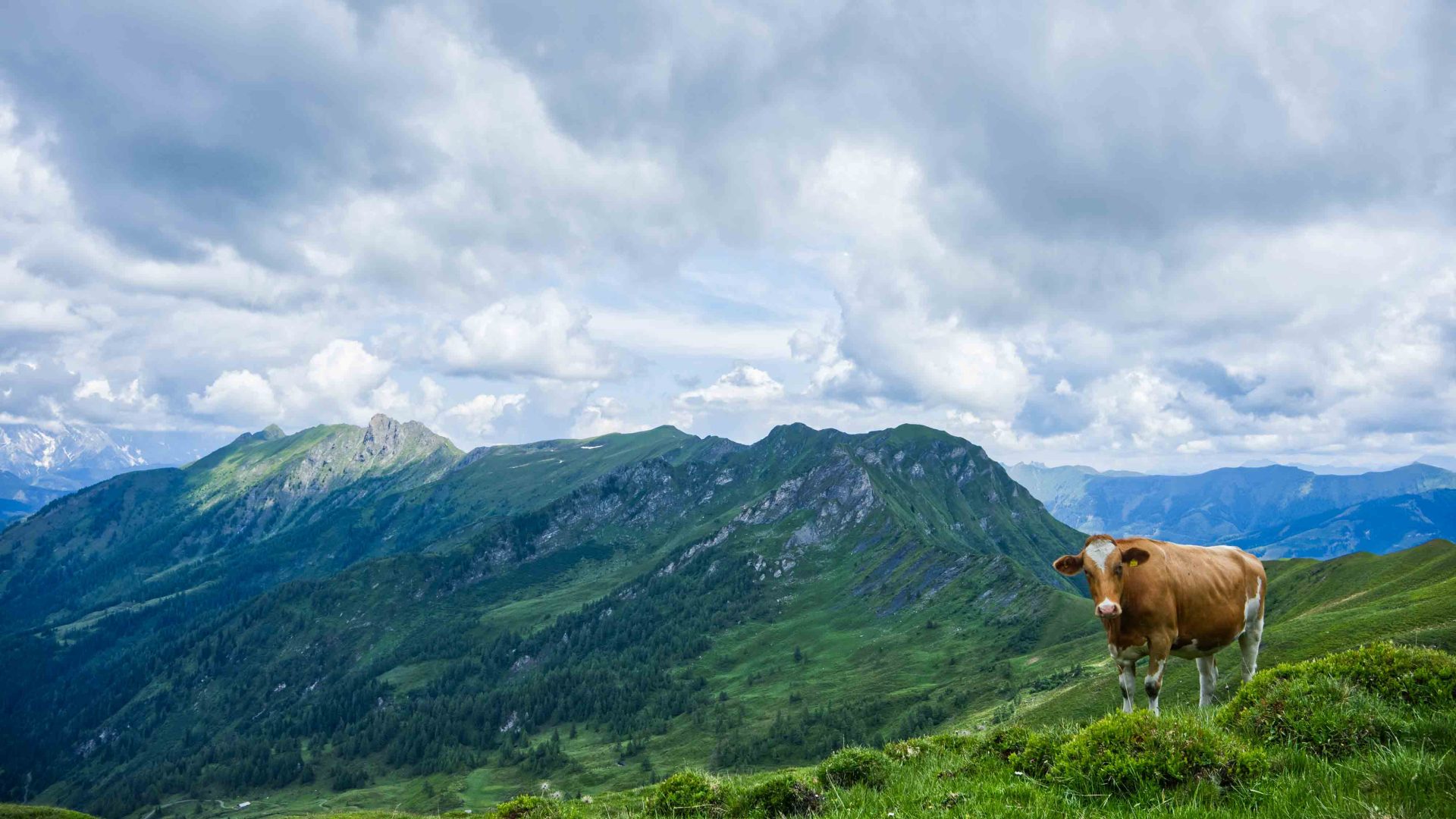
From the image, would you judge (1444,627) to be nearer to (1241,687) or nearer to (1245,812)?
(1241,687)

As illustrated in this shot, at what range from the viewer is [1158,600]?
18047mm

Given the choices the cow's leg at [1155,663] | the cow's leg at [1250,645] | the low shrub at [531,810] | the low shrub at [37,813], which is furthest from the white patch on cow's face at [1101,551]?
the low shrub at [37,813]

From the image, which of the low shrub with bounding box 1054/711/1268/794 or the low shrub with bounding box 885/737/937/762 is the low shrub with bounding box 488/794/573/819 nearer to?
the low shrub with bounding box 885/737/937/762

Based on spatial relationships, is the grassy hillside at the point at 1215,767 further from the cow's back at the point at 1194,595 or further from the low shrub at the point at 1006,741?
the cow's back at the point at 1194,595

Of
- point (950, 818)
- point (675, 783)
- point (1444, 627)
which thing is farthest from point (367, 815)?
point (1444, 627)

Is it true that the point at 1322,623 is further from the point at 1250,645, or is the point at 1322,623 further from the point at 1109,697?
the point at 1250,645

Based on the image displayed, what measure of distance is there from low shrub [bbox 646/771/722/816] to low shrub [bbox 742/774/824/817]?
938mm

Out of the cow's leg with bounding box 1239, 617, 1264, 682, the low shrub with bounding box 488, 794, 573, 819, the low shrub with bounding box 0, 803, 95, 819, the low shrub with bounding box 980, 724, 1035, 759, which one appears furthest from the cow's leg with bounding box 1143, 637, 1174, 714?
the low shrub with bounding box 0, 803, 95, 819

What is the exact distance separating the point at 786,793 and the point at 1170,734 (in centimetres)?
711

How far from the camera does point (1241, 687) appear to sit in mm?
13281

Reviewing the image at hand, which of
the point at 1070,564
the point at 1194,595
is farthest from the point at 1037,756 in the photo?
the point at 1194,595

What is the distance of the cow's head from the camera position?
58.0 ft

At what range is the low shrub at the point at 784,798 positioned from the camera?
13.0 meters

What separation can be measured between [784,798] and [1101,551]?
1089cm
